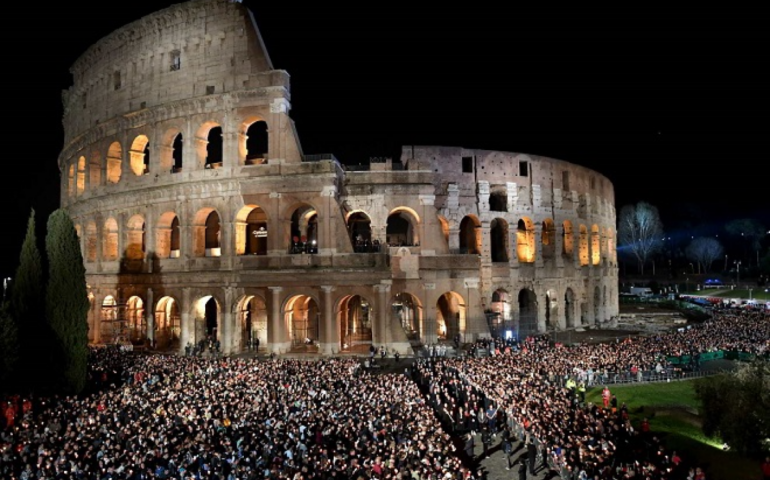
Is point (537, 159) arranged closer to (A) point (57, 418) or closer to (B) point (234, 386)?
(B) point (234, 386)

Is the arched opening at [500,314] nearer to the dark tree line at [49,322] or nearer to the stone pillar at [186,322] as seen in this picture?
the stone pillar at [186,322]

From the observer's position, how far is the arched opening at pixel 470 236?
4059 cm

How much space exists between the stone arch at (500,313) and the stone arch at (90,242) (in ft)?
97.2

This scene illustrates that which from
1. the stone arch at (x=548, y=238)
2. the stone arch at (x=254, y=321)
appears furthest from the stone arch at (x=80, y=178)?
the stone arch at (x=548, y=238)

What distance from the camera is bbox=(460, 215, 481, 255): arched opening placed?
40.6 m

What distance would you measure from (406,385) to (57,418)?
466 inches

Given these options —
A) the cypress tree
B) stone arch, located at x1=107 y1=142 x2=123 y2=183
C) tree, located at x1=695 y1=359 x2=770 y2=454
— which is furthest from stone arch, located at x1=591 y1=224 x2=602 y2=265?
the cypress tree

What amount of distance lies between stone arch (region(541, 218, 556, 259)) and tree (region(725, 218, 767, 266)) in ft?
214

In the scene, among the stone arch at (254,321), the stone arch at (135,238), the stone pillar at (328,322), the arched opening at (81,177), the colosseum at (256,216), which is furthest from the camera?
the arched opening at (81,177)

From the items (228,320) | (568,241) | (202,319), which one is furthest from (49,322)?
(568,241)

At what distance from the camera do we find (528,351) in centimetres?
2827

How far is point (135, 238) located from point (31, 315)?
47.1 feet

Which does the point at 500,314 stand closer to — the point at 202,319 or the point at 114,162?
the point at 202,319

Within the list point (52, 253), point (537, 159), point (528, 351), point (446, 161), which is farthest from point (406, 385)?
point (537, 159)
